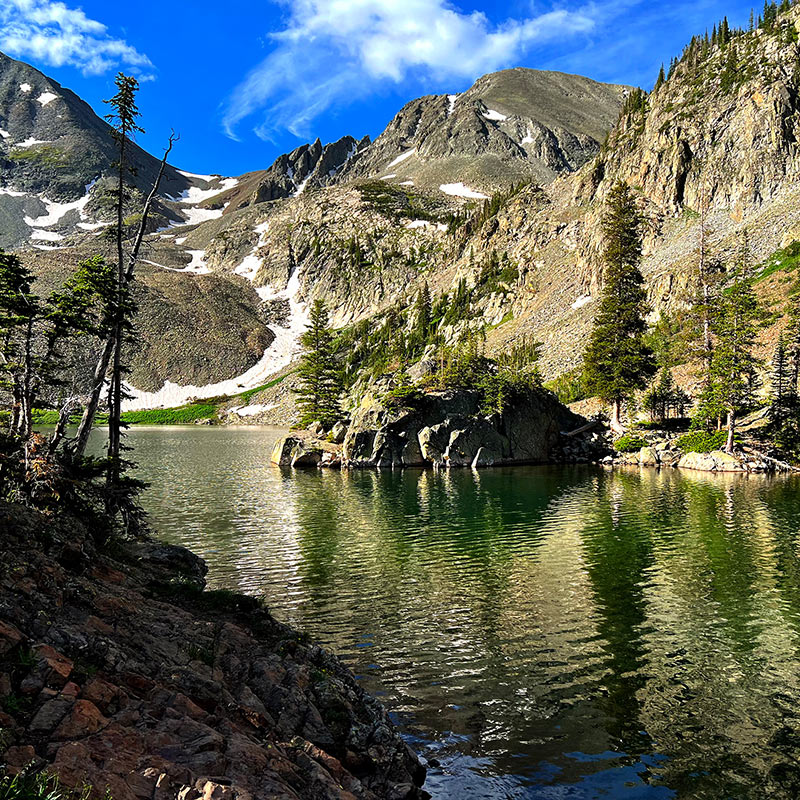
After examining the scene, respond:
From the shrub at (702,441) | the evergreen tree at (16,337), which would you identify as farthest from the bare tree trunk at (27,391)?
the shrub at (702,441)

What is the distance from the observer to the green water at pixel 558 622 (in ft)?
34.5

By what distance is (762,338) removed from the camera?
82438 millimetres

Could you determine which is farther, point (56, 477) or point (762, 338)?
point (762, 338)

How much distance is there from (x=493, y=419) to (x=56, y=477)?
60.5 meters

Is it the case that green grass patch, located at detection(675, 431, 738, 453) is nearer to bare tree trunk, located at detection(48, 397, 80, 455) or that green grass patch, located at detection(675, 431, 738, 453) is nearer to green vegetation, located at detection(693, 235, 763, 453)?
green vegetation, located at detection(693, 235, 763, 453)

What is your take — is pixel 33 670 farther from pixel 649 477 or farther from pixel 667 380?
pixel 667 380

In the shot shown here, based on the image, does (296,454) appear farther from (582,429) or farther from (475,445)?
(582,429)

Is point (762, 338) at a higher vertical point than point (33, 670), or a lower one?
higher

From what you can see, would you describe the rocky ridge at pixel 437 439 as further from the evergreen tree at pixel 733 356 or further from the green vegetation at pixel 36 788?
the green vegetation at pixel 36 788

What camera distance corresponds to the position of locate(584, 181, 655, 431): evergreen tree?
73.2 meters

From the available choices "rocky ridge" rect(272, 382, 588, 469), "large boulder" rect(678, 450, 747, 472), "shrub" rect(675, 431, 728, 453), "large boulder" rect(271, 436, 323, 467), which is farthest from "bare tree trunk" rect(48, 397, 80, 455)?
"shrub" rect(675, 431, 728, 453)

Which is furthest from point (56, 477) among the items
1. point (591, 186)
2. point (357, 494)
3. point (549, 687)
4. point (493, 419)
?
point (591, 186)

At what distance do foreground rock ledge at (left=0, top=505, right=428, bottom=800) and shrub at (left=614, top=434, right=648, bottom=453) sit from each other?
6428 cm

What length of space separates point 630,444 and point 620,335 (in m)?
16.3
